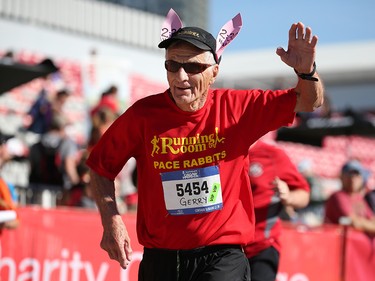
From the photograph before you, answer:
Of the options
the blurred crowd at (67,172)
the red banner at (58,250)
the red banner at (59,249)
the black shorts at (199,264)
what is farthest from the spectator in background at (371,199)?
the black shorts at (199,264)

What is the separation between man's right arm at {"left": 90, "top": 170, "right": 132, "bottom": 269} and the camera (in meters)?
4.87

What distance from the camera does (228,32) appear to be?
5.04 metres

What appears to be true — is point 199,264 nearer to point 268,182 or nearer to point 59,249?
point 268,182

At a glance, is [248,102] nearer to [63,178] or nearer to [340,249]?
[340,249]

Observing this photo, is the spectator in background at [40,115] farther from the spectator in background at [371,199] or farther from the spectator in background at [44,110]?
the spectator in background at [371,199]

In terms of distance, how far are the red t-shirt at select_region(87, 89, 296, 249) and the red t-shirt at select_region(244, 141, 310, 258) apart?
5.55 feet

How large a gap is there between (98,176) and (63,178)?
606 centimetres

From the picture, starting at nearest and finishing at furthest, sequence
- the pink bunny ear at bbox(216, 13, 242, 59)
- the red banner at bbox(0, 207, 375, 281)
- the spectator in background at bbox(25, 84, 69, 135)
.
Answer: the pink bunny ear at bbox(216, 13, 242, 59) < the red banner at bbox(0, 207, 375, 281) < the spectator in background at bbox(25, 84, 69, 135)

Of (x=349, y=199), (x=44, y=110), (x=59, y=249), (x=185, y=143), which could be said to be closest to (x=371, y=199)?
(x=349, y=199)

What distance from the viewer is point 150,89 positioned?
814 inches

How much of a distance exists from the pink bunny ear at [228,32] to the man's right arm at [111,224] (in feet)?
3.25

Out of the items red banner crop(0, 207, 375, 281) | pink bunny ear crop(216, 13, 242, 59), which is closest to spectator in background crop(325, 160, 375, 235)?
red banner crop(0, 207, 375, 281)

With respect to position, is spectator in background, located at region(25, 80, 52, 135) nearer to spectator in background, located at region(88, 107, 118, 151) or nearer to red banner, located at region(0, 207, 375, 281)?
spectator in background, located at region(88, 107, 118, 151)

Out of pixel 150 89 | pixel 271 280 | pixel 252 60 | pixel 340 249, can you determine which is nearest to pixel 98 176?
pixel 271 280
